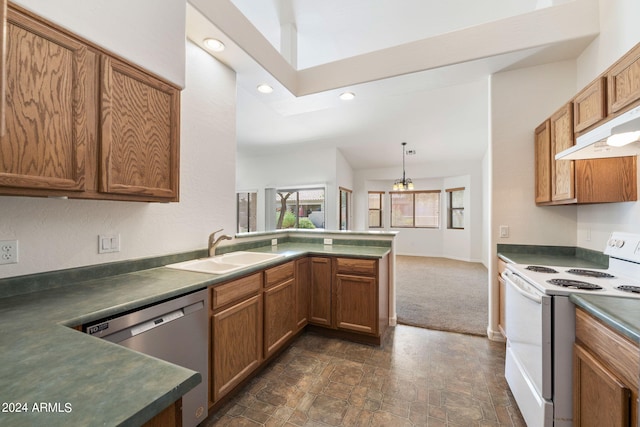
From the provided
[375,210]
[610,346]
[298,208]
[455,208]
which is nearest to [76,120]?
[610,346]

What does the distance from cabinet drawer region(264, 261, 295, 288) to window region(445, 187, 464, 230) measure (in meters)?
6.34

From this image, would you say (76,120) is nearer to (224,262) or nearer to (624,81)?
(224,262)

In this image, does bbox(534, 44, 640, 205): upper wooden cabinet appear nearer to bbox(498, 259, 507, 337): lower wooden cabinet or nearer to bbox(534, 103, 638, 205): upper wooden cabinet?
bbox(534, 103, 638, 205): upper wooden cabinet

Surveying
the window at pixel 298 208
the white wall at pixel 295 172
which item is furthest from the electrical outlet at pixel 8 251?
the window at pixel 298 208

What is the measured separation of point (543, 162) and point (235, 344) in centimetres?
305

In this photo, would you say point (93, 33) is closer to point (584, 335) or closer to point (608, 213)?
point (584, 335)

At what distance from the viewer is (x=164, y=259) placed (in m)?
1.94

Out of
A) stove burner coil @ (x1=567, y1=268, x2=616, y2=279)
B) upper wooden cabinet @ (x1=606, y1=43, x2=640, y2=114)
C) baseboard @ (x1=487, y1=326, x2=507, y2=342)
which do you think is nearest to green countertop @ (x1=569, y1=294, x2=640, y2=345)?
stove burner coil @ (x1=567, y1=268, x2=616, y2=279)

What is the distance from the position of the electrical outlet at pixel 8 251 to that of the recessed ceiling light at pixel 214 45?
1878 mm

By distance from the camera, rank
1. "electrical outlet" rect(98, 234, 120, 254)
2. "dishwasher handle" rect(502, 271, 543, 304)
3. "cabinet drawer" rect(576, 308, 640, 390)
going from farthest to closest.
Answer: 1. "electrical outlet" rect(98, 234, 120, 254)
2. "dishwasher handle" rect(502, 271, 543, 304)
3. "cabinet drawer" rect(576, 308, 640, 390)

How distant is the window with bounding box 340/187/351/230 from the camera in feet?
21.8

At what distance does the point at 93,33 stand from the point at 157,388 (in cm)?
163

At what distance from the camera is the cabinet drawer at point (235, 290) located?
164 cm

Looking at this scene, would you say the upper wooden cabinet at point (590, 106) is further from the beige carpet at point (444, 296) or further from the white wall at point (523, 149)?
the beige carpet at point (444, 296)
